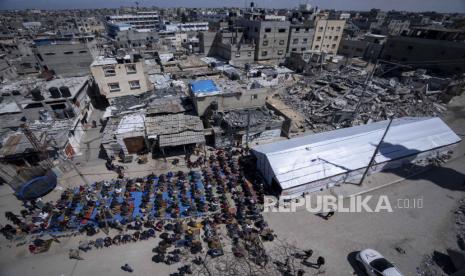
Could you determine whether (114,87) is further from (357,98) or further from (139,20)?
(139,20)

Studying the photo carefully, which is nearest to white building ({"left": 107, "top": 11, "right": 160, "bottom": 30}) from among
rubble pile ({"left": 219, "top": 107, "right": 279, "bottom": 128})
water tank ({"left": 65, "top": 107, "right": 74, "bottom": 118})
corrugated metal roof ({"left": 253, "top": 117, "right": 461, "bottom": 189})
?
water tank ({"left": 65, "top": 107, "right": 74, "bottom": 118})

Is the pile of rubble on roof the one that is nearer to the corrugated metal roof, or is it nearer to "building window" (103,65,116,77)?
the corrugated metal roof

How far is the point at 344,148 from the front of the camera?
858 inches

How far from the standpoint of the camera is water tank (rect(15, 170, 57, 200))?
19263 millimetres

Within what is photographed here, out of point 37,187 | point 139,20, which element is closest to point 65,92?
point 37,187

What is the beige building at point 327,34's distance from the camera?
6266 cm

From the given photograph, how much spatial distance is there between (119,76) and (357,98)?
39569 mm

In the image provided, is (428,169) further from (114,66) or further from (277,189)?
(114,66)

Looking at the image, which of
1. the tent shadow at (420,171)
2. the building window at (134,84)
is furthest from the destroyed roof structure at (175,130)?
the tent shadow at (420,171)

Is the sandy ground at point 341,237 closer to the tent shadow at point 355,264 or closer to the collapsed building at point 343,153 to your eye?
the tent shadow at point 355,264

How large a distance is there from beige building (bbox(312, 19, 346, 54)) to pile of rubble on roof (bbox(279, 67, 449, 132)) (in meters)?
25.2

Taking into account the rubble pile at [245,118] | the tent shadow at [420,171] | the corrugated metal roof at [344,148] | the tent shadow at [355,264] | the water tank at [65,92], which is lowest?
the tent shadow at [355,264]

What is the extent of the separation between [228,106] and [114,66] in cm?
1796

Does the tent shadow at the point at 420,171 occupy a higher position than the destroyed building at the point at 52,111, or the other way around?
the destroyed building at the point at 52,111
